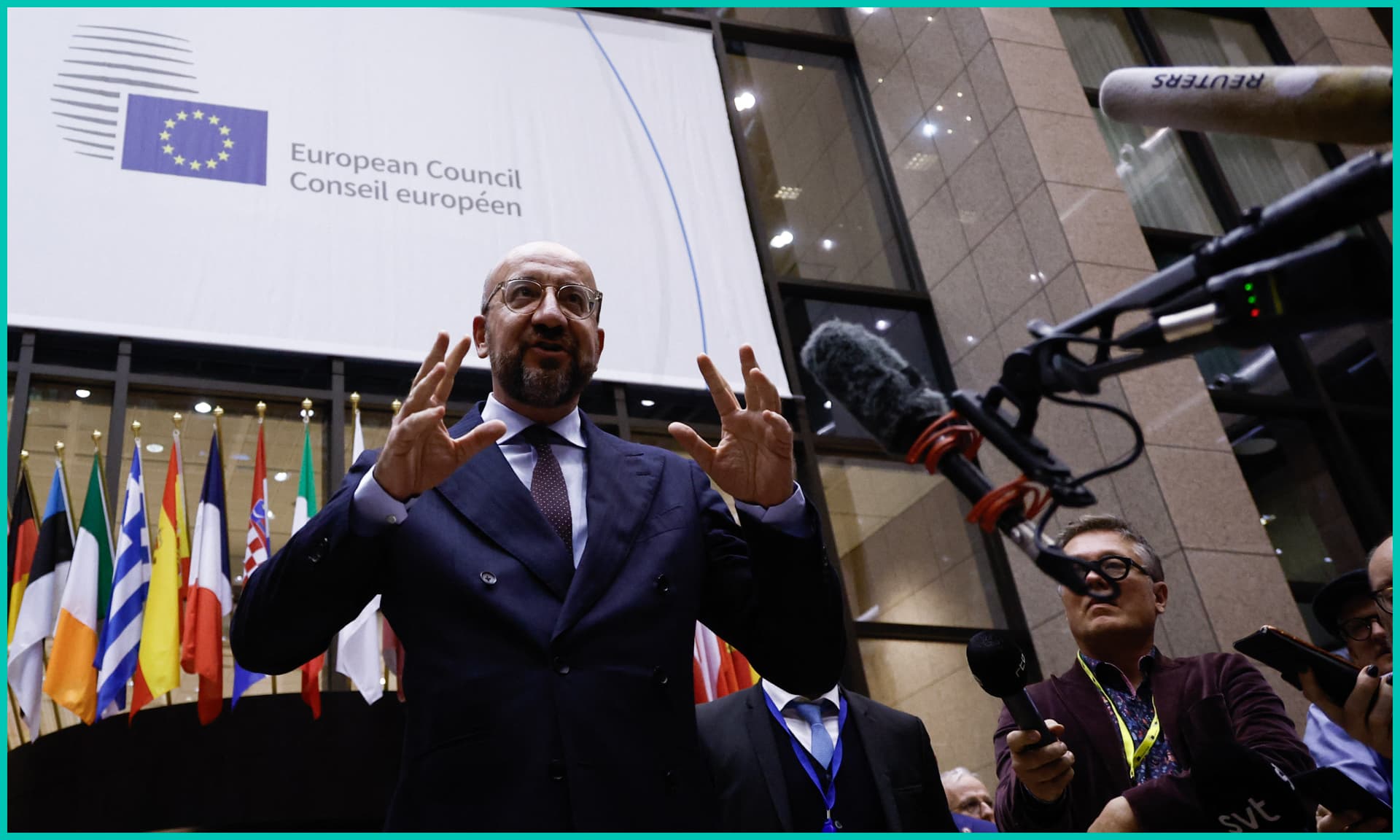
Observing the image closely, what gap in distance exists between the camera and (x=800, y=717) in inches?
142

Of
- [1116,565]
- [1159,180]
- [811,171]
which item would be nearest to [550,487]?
[1116,565]

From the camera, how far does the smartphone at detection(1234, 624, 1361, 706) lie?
1.89 m

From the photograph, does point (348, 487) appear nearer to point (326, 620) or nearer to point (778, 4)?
point (326, 620)

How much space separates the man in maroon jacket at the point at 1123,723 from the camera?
2.11 m

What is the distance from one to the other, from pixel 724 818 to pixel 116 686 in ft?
11.7

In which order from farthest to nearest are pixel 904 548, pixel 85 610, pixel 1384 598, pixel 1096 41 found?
pixel 1096 41 < pixel 904 548 < pixel 85 610 < pixel 1384 598

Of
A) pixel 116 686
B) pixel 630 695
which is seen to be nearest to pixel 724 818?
pixel 630 695

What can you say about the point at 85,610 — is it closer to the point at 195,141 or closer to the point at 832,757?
the point at 195,141

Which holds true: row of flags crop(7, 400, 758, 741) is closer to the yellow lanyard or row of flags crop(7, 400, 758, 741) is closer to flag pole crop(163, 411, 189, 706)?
flag pole crop(163, 411, 189, 706)

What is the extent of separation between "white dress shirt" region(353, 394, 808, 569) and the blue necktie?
5.66 ft

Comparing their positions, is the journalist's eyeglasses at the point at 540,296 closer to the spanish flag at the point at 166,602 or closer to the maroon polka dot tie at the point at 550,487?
the maroon polka dot tie at the point at 550,487

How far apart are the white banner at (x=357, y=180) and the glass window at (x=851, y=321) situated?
35 centimetres

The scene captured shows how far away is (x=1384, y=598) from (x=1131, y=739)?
605mm

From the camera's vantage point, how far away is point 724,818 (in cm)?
324
